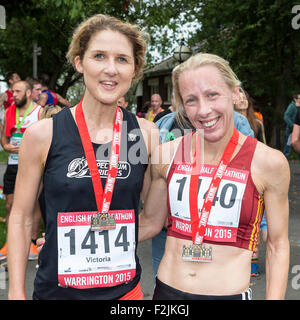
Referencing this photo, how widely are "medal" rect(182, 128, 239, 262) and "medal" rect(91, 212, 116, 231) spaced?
372mm

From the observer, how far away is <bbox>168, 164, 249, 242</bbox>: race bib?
7.14ft

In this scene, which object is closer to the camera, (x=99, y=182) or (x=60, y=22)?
(x=99, y=182)

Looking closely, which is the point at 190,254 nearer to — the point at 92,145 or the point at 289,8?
the point at 92,145

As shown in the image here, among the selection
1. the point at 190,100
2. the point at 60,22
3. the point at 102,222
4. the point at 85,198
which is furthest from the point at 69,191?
the point at 60,22

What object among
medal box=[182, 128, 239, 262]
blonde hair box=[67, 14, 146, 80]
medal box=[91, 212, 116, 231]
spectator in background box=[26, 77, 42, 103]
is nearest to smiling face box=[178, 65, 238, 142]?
medal box=[182, 128, 239, 262]

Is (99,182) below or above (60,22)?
below

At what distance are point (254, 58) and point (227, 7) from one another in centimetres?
309

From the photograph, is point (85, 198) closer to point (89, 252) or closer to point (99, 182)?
point (99, 182)

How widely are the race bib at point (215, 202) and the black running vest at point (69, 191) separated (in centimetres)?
20

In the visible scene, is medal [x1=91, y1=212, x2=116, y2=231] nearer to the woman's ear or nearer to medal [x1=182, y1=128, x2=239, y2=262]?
medal [x1=182, y1=128, x2=239, y2=262]

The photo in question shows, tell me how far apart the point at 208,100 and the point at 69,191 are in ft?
2.56

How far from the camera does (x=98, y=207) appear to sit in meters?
2.15

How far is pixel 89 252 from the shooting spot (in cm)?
216
